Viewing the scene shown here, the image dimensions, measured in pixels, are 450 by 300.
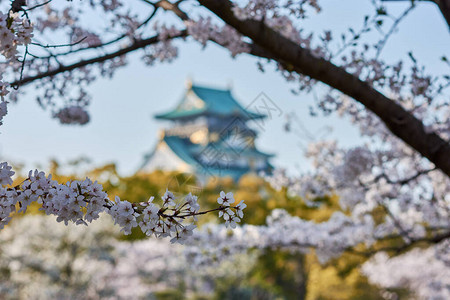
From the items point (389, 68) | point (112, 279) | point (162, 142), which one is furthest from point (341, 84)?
point (162, 142)

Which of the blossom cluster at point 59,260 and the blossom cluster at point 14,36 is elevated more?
the blossom cluster at point 59,260

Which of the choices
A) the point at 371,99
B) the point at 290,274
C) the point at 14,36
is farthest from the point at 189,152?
the point at 14,36

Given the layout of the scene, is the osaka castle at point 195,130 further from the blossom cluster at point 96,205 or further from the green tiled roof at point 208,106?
the blossom cluster at point 96,205

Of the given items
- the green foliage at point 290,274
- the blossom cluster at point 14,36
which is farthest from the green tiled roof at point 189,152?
the blossom cluster at point 14,36

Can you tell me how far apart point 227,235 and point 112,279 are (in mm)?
5831

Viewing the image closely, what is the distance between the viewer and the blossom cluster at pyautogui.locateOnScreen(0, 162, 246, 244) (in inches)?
76.7

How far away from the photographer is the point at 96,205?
77.9 inches

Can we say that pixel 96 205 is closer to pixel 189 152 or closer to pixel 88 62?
pixel 88 62

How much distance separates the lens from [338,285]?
14953 millimetres

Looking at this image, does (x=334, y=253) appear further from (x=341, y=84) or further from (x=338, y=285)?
(x=338, y=285)

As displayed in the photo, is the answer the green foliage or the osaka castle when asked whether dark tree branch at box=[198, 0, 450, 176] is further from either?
the osaka castle

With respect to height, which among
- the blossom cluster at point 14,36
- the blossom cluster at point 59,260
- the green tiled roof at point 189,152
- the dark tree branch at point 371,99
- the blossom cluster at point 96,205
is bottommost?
the blossom cluster at point 96,205

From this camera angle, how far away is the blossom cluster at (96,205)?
6.39ft

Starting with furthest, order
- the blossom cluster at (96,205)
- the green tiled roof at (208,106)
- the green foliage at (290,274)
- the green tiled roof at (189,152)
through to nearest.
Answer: the green tiled roof at (208,106) < the green tiled roof at (189,152) < the green foliage at (290,274) < the blossom cluster at (96,205)
